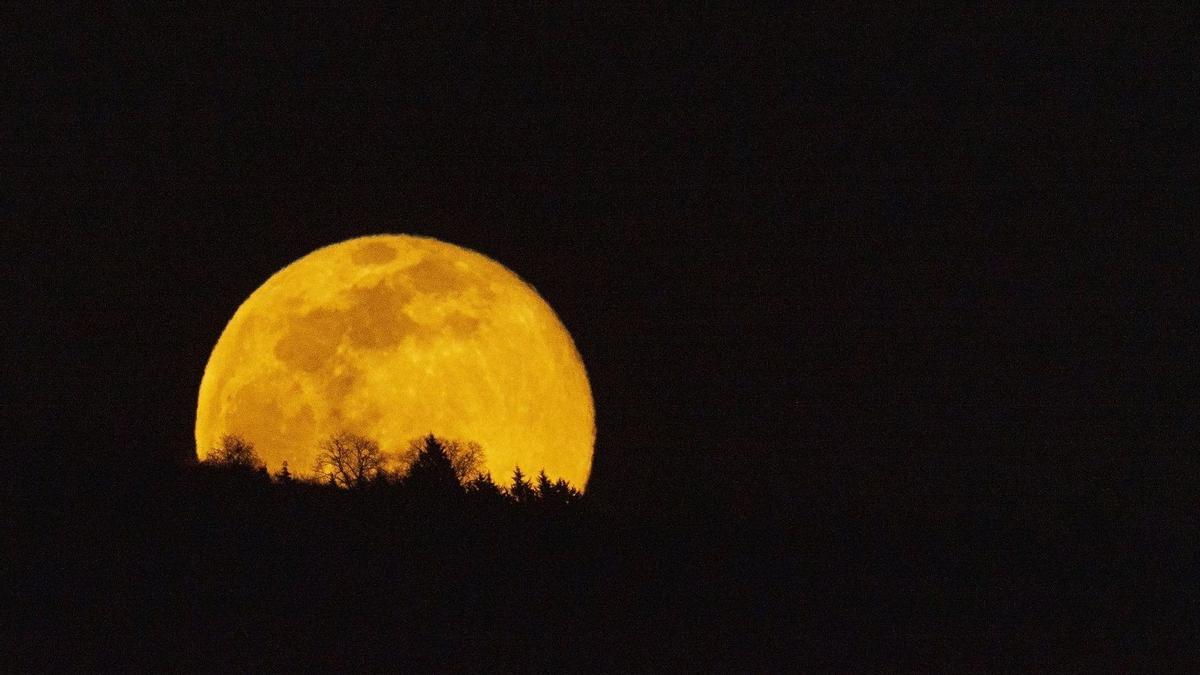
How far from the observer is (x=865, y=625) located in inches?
725

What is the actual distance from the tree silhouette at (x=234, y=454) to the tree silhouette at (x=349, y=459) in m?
1.41

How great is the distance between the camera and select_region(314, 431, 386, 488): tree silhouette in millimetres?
28078

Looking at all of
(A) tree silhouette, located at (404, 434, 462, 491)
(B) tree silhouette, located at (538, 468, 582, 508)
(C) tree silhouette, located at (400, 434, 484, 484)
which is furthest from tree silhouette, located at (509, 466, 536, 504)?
(C) tree silhouette, located at (400, 434, 484, 484)

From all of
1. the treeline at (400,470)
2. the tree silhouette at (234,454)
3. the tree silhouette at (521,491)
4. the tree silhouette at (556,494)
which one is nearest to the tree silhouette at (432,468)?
the treeline at (400,470)

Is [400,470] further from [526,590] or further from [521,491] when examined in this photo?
[526,590]

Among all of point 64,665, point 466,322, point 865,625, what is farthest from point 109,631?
point 466,322

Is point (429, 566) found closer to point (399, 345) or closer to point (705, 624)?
point (705, 624)

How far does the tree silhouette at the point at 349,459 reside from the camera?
28.1 m

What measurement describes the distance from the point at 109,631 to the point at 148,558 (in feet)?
9.54

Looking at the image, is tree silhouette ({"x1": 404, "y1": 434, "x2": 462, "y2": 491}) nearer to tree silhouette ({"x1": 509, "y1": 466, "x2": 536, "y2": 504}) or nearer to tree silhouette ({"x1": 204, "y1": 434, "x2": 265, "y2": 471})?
tree silhouette ({"x1": 509, "y1": 466, "x2": 536, "y2": 504})

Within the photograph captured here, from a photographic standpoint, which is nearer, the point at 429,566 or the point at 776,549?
the point at 429,566

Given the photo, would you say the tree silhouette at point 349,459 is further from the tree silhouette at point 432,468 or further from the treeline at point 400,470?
the tree silhouette at point 432,468

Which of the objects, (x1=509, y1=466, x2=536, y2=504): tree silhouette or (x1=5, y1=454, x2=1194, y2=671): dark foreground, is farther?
(x1=509, y1=466, x2=536, y2=504): tree silhouette

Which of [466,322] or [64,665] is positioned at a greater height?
[466,322]
